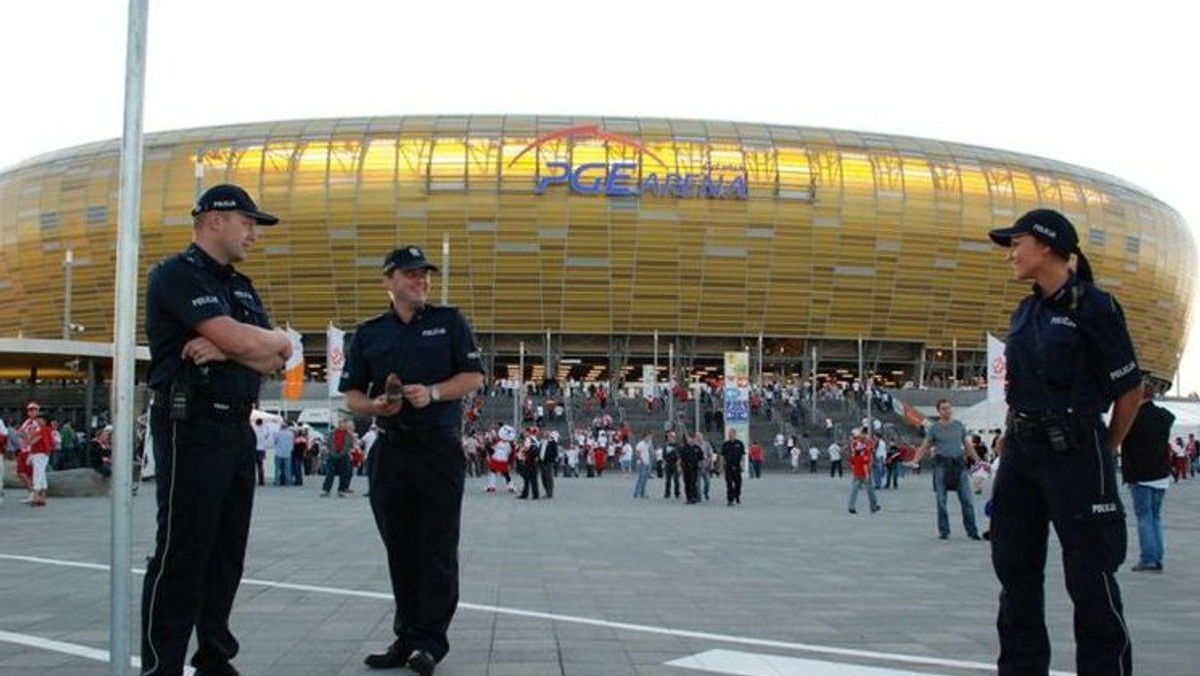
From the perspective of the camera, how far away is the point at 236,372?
4.80 m

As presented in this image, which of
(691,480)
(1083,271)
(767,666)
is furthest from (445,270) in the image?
(1083,271)

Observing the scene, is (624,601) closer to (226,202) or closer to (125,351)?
(226,202)

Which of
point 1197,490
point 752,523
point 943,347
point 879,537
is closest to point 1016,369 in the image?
point 879,537

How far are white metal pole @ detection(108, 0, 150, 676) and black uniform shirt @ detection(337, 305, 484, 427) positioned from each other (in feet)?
5.57

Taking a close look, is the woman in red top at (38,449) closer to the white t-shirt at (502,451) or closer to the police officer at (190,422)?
the white t-shirt at (502,451)

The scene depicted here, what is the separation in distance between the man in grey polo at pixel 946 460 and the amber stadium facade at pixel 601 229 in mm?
57147

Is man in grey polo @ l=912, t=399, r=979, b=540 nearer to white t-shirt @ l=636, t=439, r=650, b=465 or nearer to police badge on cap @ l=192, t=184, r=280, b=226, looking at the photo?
white t-shirt @ l=636, t=439, r=650, b=465

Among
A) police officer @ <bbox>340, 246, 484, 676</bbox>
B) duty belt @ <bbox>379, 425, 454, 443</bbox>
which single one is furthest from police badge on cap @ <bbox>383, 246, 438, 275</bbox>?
duty belt @ <bbox>379, 425, 454, 443</bbox>

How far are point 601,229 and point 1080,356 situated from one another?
223 feet

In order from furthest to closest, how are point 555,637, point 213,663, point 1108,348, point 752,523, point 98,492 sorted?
point 98,492 < point 752,523 < point 555,637 < point 213,663 < point 1108,348

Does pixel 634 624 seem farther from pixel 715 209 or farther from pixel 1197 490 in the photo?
pixel 715 209

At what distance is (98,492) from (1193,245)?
86.5m

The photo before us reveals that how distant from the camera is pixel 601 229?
7219cm

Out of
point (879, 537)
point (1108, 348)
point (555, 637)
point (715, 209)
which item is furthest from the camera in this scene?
point (715, 209)
